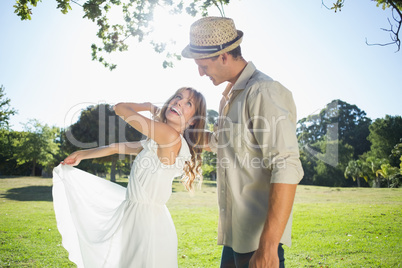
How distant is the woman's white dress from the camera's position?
2.82 meters

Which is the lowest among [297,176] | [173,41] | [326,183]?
[326,183]

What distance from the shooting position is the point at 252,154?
188 cm

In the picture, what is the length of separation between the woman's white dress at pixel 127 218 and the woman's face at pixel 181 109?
22 cm

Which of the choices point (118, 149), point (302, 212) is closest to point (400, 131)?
point (302, 212)

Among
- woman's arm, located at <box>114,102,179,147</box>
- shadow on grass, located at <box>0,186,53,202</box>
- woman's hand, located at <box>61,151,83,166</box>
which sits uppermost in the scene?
woman's arm, located at <box>114,102,179,147</box>

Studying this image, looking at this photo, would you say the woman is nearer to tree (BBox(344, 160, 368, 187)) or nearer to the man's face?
the man's face

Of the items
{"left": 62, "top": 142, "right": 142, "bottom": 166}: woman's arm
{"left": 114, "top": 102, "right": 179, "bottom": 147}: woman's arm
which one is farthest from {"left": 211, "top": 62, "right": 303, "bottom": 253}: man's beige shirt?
{"left": 62, "top": 142, "right": 142, "bottom": 166}: woman's arm

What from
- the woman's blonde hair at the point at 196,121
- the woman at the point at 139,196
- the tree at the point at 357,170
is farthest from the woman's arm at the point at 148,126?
the tree at the point at 357,170

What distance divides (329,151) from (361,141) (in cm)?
825

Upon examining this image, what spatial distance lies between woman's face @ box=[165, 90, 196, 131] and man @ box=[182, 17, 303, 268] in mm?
786

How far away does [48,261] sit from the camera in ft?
21.9

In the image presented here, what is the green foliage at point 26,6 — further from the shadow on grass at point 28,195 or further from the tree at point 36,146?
the tree at point 36,146

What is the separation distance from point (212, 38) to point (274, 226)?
126 cm

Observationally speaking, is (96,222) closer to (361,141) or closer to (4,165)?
(4,165)
